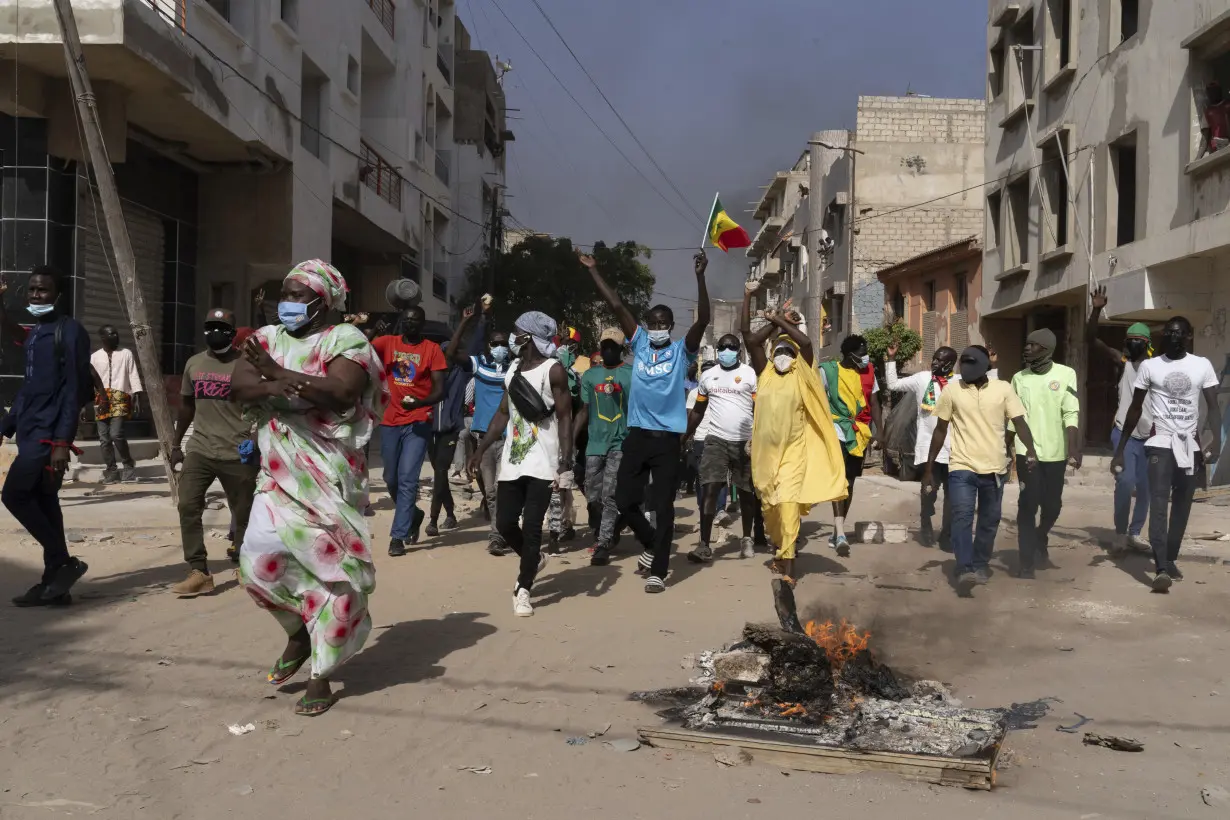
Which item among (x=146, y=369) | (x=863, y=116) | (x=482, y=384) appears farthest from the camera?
(x=863, y=116)

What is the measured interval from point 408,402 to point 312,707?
4.20 meters

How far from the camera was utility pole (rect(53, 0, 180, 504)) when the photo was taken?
1147 centimetres

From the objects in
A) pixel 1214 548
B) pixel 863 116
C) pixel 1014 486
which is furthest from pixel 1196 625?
pixel 863 116

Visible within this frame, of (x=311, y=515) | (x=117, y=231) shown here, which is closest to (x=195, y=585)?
(x=311, y=515)

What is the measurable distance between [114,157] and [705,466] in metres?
9.67

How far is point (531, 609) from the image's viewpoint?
686 cm

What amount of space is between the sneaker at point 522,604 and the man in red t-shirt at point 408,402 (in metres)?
2.16

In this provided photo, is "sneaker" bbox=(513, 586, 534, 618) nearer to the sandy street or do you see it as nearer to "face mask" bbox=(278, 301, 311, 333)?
the sandy street

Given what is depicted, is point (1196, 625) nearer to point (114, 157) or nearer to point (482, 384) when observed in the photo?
point (482, 384)

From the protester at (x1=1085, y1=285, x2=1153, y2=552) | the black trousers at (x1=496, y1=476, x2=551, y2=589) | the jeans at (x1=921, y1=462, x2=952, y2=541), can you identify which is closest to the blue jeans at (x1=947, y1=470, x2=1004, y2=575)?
the jeans at (x1=921, y1=462, x2=952, y2=541)

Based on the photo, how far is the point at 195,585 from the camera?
709 cm

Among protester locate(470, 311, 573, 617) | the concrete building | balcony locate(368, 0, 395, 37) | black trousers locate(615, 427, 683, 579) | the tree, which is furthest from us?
the tree

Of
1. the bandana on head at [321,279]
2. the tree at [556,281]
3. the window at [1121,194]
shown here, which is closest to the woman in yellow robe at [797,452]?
the bandana on head at [321,279]

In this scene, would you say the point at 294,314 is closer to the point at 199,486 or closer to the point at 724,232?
the point at 199,486
